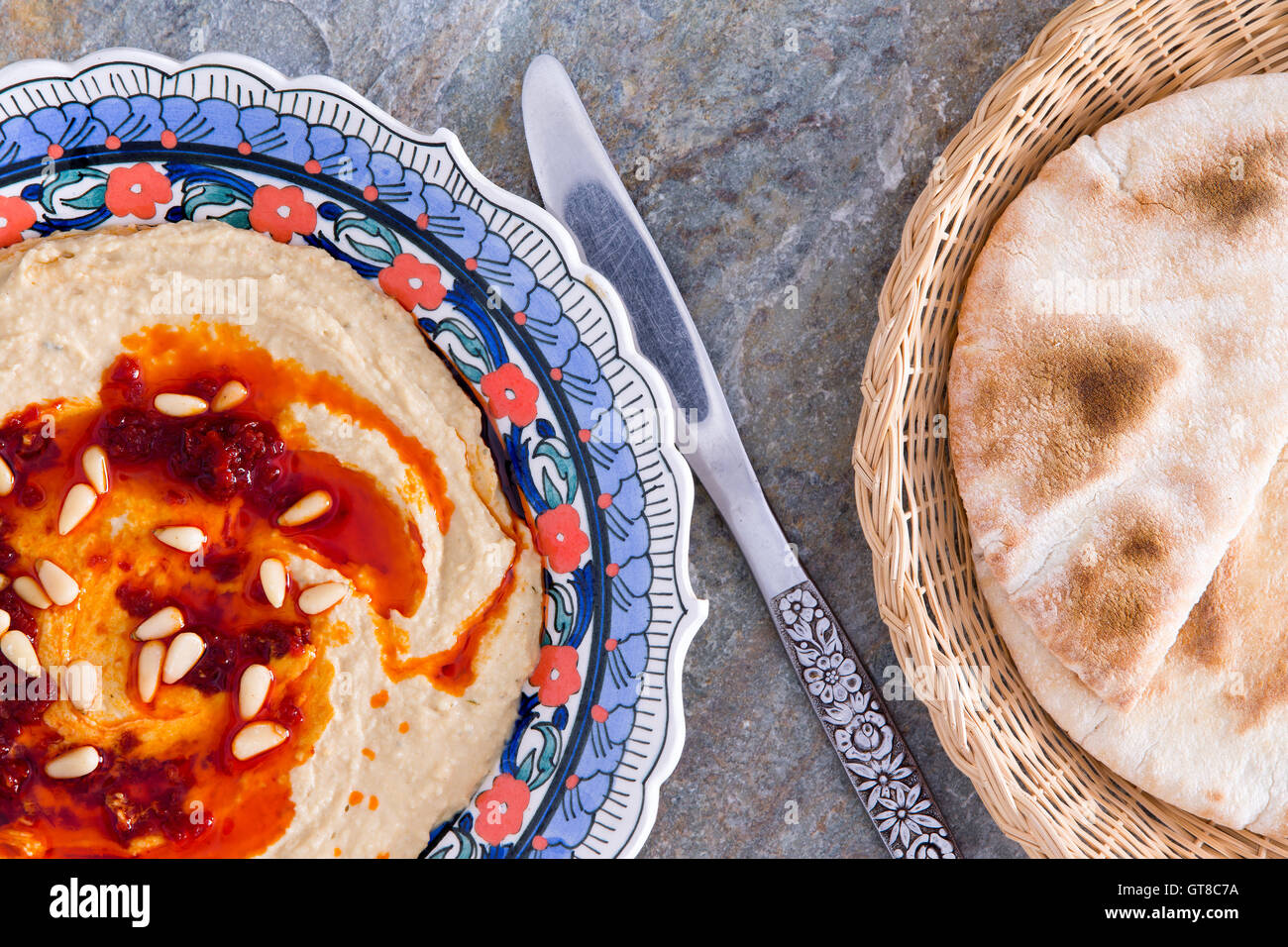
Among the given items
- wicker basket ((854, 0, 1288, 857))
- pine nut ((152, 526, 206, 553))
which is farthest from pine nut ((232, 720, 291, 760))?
wicker basket ((854, 0, 1288, 857))

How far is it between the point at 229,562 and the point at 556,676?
3.21 ft

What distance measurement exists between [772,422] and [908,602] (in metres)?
0.75

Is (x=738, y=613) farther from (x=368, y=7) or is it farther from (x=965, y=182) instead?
(x=368, y=7)

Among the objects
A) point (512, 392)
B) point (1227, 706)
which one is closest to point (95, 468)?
point (512, 392)

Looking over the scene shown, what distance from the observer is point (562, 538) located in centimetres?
254

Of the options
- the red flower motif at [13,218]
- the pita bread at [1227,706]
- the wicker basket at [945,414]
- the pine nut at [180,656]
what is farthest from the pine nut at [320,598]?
the pita bread at [1227,706]

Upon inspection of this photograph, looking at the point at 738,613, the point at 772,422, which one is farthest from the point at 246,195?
the point at 738,613

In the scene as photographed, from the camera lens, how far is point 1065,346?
246 centimetres

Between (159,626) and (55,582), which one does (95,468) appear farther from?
(159,626)

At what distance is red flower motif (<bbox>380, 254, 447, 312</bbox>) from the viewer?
2.51 meters

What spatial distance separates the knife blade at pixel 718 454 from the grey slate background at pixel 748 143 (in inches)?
4.4

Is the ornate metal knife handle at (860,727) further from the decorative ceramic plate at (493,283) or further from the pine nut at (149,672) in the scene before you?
the pine nut at (149,672)

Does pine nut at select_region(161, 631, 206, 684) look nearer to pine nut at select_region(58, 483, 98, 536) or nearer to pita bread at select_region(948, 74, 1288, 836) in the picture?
pine nut at select_region(58, 483, 98, 536)

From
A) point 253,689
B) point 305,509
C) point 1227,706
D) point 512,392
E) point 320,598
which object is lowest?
point 253,689
